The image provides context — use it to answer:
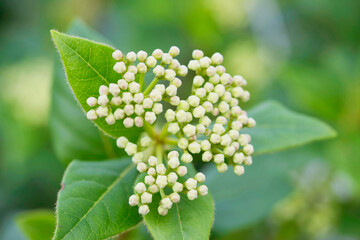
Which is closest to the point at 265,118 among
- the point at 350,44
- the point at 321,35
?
the point at 350,44

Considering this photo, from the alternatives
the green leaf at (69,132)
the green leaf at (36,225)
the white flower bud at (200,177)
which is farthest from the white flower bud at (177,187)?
the green leaf at (36,225)

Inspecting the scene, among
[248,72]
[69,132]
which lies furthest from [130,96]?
[248,72]

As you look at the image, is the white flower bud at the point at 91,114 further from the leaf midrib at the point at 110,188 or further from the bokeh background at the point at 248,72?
the bokeh background at the point at 248,72

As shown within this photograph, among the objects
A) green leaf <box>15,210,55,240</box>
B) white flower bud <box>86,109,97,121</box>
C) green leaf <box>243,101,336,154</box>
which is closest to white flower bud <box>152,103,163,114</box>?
white flower bud <box>86,109,97,121</box>

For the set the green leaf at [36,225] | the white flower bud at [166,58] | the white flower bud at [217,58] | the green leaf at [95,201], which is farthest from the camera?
the green leaf at [36,225]

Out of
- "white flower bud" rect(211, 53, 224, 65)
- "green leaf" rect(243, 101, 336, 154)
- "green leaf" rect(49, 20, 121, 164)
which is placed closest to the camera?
"white flower bud" rect(211, 53, 224, 65)

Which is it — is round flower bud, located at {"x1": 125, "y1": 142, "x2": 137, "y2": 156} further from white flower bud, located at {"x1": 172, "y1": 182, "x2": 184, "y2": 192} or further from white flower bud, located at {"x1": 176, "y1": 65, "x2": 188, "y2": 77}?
white flower bud, located at {"x1": 176, "y1": 65, "x2": 188, "y2": 77}
